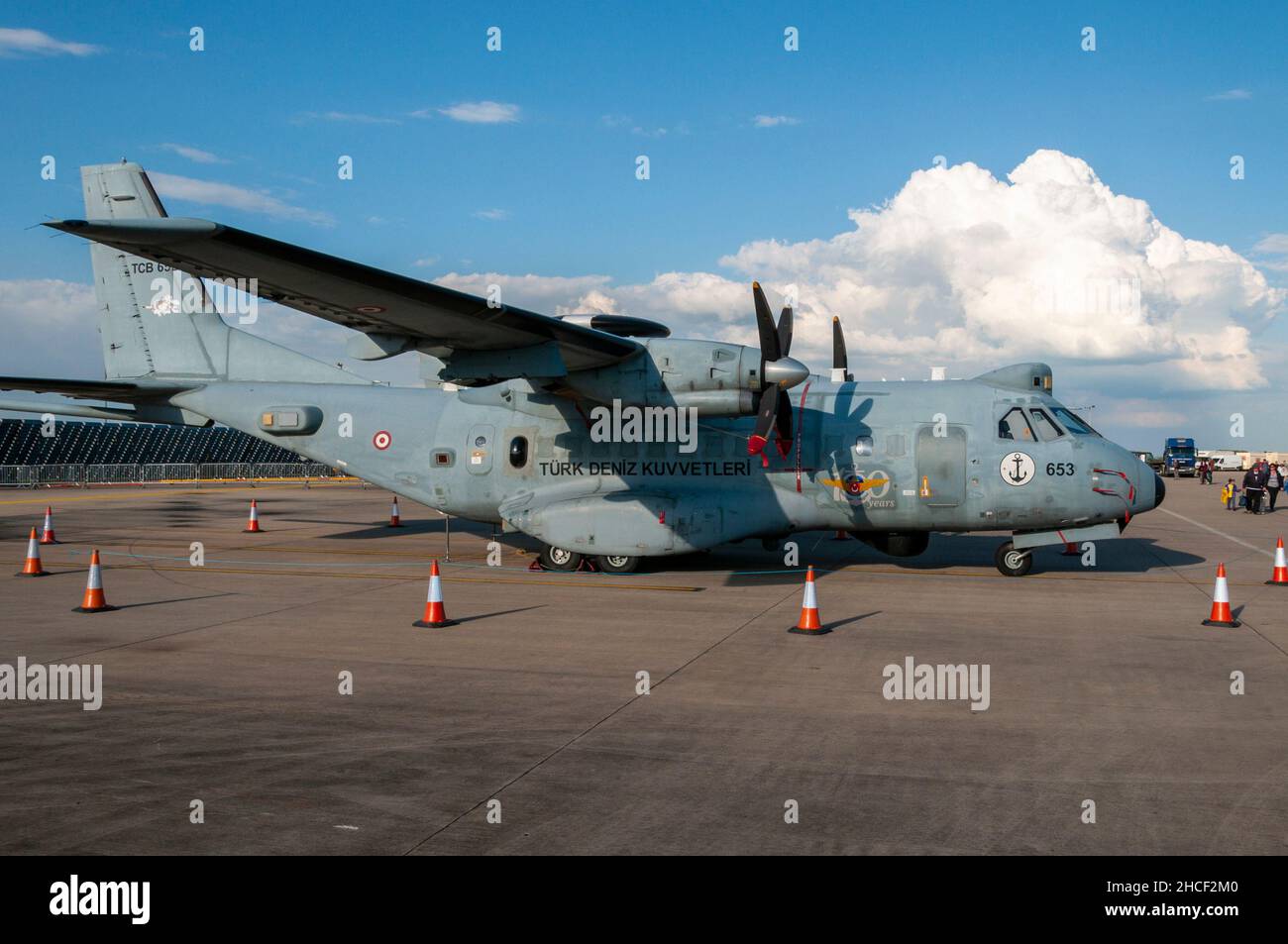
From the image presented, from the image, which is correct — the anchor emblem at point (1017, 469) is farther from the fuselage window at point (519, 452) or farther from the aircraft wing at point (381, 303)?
the fuselage window at point (519, 452)

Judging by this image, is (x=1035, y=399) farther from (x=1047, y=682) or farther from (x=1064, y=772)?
(x=1064, y=772)

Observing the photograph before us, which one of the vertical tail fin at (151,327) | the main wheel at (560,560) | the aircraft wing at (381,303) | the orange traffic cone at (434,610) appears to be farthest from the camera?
the vertical tail fin at (151,327)

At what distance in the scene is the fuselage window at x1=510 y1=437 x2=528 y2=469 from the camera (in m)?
18.6

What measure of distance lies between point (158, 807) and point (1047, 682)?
26.3 ft

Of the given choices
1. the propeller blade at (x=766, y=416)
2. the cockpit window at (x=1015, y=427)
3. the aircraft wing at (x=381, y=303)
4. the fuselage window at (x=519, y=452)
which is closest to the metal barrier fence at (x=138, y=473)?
the fuselage window at (x=519, y=452)

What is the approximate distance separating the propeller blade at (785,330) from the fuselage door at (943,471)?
3.20m

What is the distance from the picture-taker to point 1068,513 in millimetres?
16250

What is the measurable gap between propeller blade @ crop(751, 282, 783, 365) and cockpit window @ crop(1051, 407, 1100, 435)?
17.8 ft

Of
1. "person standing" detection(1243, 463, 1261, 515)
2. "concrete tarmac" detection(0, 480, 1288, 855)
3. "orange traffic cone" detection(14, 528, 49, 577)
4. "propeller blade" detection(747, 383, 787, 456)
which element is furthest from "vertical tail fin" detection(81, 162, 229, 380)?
"person standing" detection(1243, 463, 1261, 515)

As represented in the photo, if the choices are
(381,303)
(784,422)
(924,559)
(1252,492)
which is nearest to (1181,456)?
(1252,492)

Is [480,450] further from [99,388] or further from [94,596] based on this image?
[99,388]

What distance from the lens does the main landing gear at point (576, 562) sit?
1741cm
